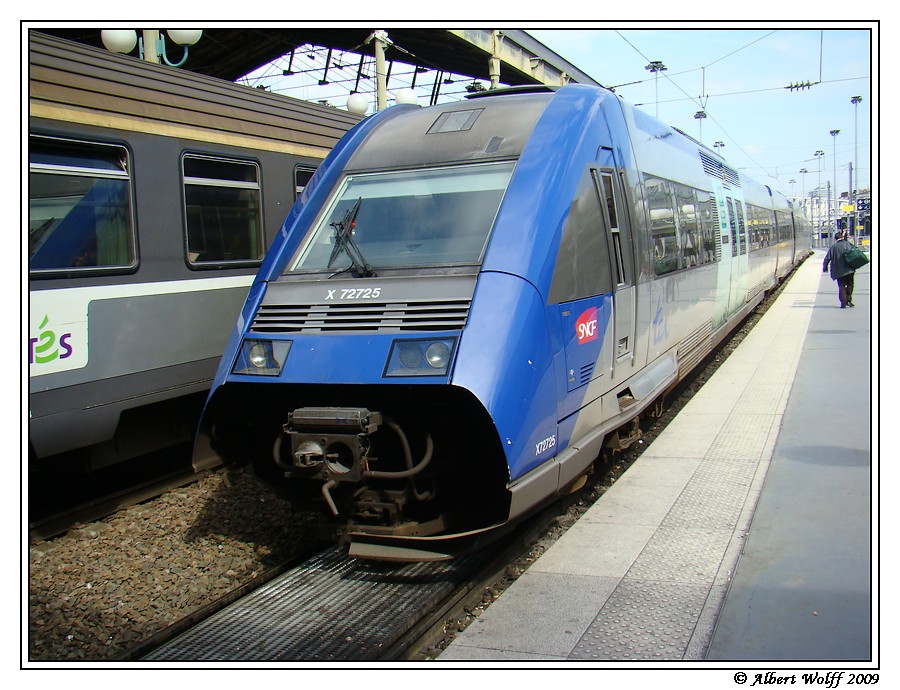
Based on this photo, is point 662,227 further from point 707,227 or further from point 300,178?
point 300,178

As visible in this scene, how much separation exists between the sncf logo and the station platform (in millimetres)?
1351

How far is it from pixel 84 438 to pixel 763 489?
210 inches

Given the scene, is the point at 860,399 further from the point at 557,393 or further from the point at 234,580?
the point at 234,580

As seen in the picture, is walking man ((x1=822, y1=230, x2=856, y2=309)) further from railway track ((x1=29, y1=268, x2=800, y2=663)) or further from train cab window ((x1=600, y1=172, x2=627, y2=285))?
railway track ((x1=29, y1=268, x2=800, y2=663))

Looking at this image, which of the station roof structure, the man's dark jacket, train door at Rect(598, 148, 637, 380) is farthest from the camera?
the man's dark jacket

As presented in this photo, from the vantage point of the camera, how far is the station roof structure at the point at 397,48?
16703 millimetres

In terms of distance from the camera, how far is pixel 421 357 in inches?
168

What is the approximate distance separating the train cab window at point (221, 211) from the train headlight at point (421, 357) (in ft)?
12.5

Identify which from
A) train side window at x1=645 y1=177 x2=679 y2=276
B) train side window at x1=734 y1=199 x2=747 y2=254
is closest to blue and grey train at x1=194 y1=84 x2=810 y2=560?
train side window at x1=645 y1=177 x2=679 y2=276

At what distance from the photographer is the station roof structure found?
16703mm

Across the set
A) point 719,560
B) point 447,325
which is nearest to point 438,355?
point 447,325

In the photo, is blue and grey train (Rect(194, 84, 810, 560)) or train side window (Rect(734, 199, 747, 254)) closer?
blue and grey train (Rect(194, 84, 810, 560))

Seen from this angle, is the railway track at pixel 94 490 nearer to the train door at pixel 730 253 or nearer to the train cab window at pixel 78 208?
the train cab window at pixel 78 208

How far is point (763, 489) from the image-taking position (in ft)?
19.4
